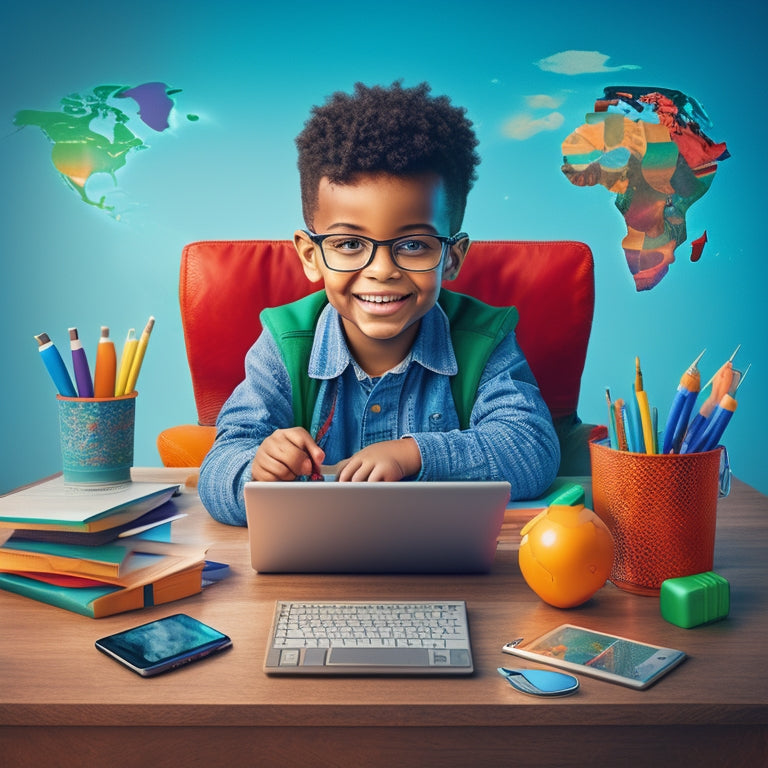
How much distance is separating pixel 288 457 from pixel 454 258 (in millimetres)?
493

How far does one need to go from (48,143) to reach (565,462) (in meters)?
2.65

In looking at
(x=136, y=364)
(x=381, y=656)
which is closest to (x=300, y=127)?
(x=136, y=364)

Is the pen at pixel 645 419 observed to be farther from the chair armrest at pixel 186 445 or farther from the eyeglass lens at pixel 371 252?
the chair armrest at pixel 186 445

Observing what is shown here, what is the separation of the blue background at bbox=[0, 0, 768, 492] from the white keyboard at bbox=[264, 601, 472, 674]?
8.89 feet

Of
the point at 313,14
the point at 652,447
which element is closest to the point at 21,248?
the point at 313,14

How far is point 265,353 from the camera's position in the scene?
140cm

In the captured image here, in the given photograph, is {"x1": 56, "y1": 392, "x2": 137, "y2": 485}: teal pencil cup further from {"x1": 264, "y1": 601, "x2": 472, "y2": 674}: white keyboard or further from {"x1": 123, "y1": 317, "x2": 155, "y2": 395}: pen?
{"x1": 264, "y1": 601, "x2": 472, "y2": 674}: white keyboard

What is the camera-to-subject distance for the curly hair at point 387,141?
49.3 inches

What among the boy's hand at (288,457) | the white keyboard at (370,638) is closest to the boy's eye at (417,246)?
the boy's hand at (288,457)

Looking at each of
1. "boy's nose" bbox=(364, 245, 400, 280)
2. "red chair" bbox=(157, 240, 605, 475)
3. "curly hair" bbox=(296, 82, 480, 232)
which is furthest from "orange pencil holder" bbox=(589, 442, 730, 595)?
"red chair" bbox=(157, 240, 605, 475)

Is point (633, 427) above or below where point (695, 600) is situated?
above

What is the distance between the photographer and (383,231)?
122cm

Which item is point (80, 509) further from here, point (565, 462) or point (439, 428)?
point (565, 462)

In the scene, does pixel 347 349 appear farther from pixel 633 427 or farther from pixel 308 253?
pixel 633 427
